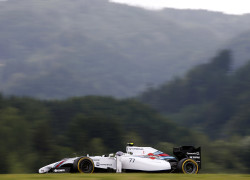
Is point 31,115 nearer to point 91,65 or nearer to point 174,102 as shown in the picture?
point 174,102

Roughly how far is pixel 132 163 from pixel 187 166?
1.97 m

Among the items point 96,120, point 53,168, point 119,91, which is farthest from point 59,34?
point 53,168

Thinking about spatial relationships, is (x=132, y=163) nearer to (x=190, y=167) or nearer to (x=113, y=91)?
(x=190, y=167)

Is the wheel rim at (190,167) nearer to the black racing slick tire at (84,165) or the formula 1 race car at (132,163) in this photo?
the formula 1 race car at (132,163)

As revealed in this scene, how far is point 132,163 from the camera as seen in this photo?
13336mm

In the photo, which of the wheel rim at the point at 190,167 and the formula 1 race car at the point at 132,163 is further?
the wheel rim at the point at 190,167

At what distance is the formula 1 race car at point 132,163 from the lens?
1277 centimetres

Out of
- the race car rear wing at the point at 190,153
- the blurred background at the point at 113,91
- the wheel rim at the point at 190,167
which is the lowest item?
the wheel rim at the point at 190,167

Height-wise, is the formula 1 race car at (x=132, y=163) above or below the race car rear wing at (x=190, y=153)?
below

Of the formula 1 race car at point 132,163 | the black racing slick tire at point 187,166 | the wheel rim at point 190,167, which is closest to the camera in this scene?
the formula 1 race car at point 132,163

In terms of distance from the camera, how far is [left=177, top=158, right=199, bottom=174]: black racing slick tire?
44.0 feet

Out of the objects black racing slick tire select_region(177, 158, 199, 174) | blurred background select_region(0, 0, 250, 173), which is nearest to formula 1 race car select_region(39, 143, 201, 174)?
black racing slick tire select_region(177, 158, 199, 174)

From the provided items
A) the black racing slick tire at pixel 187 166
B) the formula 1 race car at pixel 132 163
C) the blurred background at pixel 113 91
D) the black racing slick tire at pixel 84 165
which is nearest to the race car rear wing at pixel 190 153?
the formula 1 race car at pixel 132 163

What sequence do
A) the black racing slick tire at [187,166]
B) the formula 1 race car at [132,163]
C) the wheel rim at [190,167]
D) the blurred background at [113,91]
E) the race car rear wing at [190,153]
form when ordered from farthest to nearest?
the blurred background at [113,91] < the race car rear wing at [190,153] < the wheel rim at [190,167] < the black racing slick tire at [187,166] < the formula 1 race car at [132,163]
